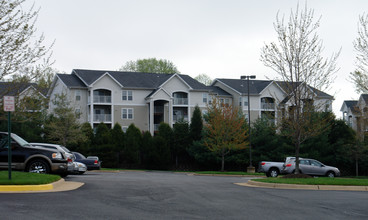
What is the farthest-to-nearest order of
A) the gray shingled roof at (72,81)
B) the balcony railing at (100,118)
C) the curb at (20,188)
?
1. the balcony railing at (100,118)
2. the gray shingled roof at (72,81)
3. the curb at (20,188)

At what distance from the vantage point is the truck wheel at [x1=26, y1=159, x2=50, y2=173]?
17453mm

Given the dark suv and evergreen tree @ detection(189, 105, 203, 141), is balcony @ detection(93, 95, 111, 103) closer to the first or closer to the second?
evergreen tree @ detection(189, 105, 203, 141)

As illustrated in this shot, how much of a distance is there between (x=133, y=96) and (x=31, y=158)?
1689 inches

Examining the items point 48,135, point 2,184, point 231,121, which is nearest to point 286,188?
point 2,184

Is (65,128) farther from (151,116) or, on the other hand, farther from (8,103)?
(8,103)

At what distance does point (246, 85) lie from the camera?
2662 inches

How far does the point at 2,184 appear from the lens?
13.5 metres

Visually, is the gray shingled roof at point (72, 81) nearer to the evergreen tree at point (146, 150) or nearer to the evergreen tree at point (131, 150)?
the evergreen tree at point (131, 150)

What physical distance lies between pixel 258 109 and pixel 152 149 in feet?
78.2

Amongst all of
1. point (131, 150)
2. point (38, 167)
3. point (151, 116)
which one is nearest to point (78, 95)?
Answer: point (151, 116)

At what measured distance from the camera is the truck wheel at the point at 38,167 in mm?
17453


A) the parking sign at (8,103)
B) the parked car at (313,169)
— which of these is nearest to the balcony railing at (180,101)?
the parked car at (313,169)

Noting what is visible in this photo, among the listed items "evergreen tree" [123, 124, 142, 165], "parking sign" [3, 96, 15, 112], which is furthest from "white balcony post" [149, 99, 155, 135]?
"parking sign" [3, 96, 15, 112]

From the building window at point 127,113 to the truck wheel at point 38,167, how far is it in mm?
41775
